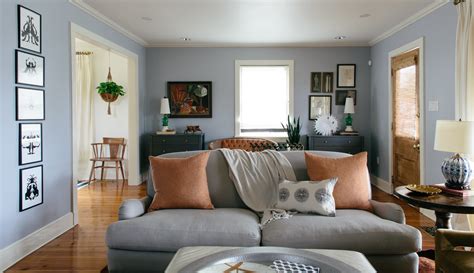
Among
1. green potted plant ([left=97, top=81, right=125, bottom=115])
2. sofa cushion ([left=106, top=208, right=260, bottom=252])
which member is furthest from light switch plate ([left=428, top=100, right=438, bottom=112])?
green potted plant ([left=97, top=81, right=125, bottom=115])

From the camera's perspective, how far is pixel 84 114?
6.46m

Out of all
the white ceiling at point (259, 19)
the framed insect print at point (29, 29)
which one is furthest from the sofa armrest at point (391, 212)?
the framed insect print at point (29, 29)

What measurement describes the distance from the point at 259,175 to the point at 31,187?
197cm

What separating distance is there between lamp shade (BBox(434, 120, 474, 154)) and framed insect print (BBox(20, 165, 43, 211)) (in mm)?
3277

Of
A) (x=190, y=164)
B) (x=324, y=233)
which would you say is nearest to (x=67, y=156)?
(x=190, y=164)

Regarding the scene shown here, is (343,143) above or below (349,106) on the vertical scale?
below

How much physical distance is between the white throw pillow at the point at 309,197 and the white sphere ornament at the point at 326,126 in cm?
347

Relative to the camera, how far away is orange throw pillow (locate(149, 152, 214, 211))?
103 inches

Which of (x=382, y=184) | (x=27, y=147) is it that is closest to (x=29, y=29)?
(x=27, y=147)

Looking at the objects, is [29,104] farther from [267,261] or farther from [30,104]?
[267,261]

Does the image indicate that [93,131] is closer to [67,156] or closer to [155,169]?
[67,156]

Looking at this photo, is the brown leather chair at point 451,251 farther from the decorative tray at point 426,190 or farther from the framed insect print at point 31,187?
the framed insect print at point 31,187

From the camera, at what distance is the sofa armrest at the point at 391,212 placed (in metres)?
2.37

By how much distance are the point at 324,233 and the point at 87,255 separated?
6.55ft
